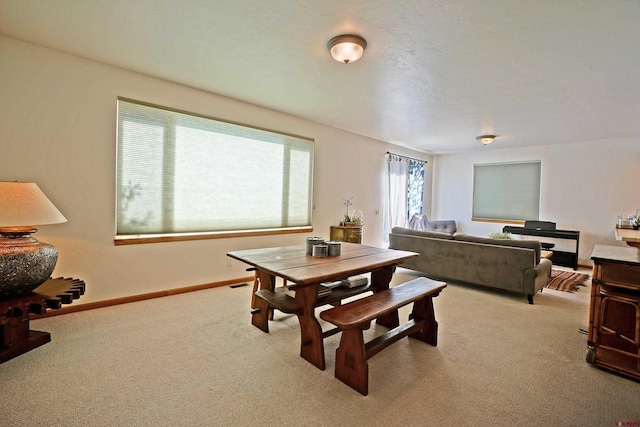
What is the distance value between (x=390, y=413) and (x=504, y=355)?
1.22 m

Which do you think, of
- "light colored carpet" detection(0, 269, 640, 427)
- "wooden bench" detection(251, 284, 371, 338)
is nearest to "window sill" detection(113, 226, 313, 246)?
"light colored carpet" detection(0, 269, 640, 427)

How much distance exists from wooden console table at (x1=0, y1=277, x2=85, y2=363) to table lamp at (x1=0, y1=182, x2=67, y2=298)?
0.33 ft

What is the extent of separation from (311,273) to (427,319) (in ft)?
3.74

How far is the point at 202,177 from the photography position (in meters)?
3.69

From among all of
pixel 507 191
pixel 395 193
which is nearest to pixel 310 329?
pixel 395 193

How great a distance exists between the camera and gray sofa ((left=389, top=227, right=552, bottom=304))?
3.51 meters

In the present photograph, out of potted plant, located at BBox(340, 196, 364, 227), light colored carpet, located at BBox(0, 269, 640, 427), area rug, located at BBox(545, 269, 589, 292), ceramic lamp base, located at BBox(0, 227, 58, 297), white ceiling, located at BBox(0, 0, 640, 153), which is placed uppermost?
white ceiling, located at BBox(0, 0, 640, 153)

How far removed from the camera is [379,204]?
245 inches

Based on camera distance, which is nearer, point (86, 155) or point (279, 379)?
point (279, 379)

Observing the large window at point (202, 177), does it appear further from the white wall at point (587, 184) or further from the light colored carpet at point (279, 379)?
the white wall at point (587, 184)

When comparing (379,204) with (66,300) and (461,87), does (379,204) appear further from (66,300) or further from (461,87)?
(66,300)

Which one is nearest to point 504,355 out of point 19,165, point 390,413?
point 390,413

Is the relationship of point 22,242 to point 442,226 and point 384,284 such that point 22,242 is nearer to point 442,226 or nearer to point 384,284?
point 384,284

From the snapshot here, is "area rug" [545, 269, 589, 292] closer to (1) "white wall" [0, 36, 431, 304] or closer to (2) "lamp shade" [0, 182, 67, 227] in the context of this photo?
(1) "white wall" [0, 36, 431, 304]
